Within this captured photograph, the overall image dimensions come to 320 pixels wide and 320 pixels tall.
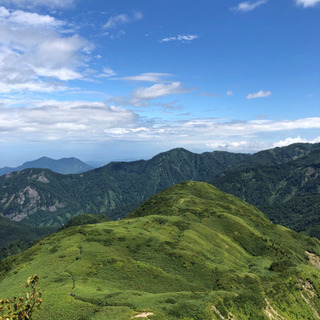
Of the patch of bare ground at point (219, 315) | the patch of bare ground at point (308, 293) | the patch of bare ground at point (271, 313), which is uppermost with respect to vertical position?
the patch of bare ground at point (219, 315)

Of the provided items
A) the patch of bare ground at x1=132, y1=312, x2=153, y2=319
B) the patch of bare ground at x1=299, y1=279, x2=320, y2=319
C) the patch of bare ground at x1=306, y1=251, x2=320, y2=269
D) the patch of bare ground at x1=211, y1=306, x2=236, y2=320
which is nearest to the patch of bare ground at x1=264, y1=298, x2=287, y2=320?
the patch of bare ground at x1=211, y1=306, x2=236, y2=320

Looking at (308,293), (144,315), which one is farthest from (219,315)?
(308,293)

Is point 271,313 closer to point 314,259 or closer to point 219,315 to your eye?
point 219,315

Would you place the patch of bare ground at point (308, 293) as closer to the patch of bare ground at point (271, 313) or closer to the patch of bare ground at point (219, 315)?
the patch of bare ground at point (271, 313)

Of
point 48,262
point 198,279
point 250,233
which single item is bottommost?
point 250,233

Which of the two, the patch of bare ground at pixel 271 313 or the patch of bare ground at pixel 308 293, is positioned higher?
the patch of bare ground at pixel 271 313

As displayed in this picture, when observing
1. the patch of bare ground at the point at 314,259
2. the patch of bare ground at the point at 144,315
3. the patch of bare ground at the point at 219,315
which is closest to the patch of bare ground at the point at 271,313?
the patch of bare ground at the point at 219,315

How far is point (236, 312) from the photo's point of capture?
5997cm

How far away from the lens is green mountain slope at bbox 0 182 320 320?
53.8 metres

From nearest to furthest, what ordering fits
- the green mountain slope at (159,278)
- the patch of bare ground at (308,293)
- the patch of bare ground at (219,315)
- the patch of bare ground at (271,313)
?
the green mountain slope at (159,278), the patch of bare ground at (219,315), the patch of bare ground at (271,313), the patch of bare ground at (308,293)

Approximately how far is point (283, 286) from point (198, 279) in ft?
90.3

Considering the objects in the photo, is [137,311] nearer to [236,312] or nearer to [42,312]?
[42,312]

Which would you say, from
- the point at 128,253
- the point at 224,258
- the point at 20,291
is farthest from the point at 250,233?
the point at 20,291

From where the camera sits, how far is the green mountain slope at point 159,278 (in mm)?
53781
